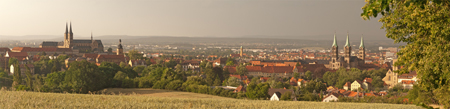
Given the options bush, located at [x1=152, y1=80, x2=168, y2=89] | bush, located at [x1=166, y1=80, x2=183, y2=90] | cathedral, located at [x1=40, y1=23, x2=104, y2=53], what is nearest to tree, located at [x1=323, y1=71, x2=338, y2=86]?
bush, located at [x1=166, y1=80, x2=183, y2=90]

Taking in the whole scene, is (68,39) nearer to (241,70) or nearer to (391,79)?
(241,70)

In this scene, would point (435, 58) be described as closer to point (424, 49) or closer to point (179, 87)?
point (424, 49)

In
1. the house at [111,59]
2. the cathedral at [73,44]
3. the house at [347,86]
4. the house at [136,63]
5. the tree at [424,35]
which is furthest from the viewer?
the cathedral at [73,44]

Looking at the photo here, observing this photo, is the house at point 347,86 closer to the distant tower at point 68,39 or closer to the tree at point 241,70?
the tree at point 241,70

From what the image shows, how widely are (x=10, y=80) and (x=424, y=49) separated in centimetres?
6438

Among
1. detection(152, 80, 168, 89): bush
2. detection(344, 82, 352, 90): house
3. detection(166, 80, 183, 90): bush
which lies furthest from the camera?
detection(344, 82, 352, 90): house

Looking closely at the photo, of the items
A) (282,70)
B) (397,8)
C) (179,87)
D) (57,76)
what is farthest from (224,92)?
(282,70)

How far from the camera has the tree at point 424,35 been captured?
27.4 feet

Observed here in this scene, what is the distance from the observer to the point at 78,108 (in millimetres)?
7359

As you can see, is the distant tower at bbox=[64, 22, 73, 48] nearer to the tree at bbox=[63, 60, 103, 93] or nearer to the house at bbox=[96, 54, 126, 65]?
the house at bbox=[96, 54, 126, 65]

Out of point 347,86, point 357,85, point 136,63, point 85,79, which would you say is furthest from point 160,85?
point 136,63

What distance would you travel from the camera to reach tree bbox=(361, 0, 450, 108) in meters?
8.35

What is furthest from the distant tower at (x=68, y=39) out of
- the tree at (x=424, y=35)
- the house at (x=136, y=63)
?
the tree at (x=424, y=35)

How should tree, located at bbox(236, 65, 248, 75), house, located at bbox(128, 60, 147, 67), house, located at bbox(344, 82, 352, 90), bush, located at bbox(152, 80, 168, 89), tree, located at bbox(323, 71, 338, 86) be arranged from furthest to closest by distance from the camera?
house, located at bbox(128, 60, 147, 67) < tree, located at bbox(236, 65, 248, 75) < tree, located at bbox(323, 71, 338, 86) < house, located at bbox(344, 82, 352, 90) < bush, located at bbox(152, 80, 168, 89)
